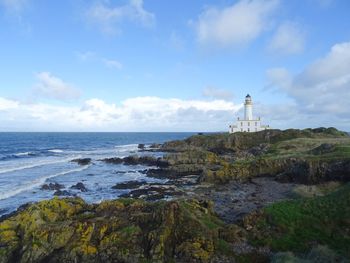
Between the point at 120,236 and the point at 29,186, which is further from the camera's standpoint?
the point at 29,186

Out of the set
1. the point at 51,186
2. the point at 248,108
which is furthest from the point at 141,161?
the point at 248,108

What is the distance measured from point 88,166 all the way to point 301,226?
157ft

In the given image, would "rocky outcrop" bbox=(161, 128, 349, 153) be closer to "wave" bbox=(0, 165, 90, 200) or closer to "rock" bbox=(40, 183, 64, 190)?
"wave" bbox=(0, 165, 90, 200)

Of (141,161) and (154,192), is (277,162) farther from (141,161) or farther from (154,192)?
(141,161)

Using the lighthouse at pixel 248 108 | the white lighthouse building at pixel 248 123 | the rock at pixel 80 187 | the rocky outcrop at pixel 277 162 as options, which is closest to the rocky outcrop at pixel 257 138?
the rocky outcrop at pixel 277 162

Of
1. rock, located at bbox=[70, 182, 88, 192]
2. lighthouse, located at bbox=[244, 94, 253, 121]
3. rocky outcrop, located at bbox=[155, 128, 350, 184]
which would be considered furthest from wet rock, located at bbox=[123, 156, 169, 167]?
lighthouse, located at bbox=[244, 94, 253, 121]

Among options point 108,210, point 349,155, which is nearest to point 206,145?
point 349,155

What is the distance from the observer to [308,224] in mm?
17609

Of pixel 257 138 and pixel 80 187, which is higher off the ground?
pixel 257 138

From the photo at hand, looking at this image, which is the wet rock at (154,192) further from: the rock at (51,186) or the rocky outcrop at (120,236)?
the rocky outcrop at (120,236)

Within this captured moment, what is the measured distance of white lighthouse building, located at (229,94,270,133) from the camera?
93250 millimetres

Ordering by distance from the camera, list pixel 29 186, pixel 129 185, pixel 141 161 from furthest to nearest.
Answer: pixel 141 161, pixel 29 186, pixel 129 185

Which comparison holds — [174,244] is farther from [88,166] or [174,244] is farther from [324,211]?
[88,166]

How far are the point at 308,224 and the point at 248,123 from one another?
77648 mm
